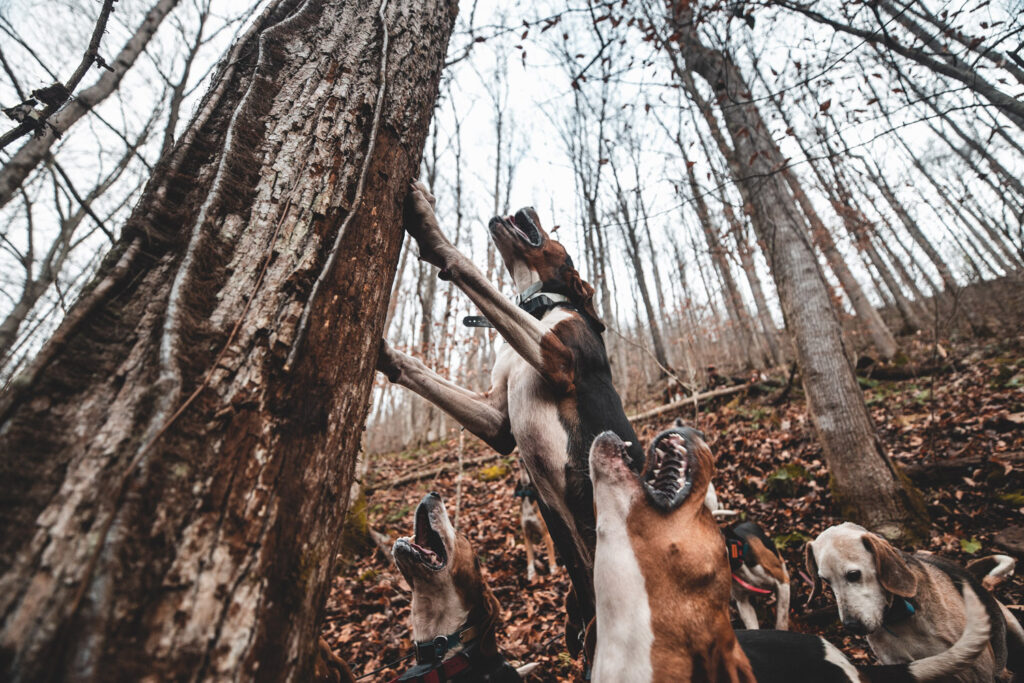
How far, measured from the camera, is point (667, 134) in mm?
15172

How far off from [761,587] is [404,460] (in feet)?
39.8

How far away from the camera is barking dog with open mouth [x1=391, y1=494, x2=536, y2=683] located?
9.42ft

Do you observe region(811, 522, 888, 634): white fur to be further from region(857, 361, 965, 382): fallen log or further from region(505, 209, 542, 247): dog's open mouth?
region(857, 361, 965, 382): fallen log

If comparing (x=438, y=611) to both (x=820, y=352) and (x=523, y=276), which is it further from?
(x=820, y=352)

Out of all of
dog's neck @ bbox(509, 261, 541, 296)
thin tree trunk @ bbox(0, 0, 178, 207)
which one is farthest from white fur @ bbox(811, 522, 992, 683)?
→ thin tree trunk @ bbox(0, 0, 178, 207)

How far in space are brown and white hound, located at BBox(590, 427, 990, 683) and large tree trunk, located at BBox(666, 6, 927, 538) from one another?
3.86m

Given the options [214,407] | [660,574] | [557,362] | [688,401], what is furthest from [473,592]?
[688,401]

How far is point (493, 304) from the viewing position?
2.21 meters

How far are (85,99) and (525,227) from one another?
5935mm

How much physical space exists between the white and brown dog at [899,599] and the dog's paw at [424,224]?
3.99 meters

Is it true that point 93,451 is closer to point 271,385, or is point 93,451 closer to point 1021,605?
point 271,385

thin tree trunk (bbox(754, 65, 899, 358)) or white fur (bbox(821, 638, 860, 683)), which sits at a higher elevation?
Result: thin tree trunk (bbox(754, 65, 899, 358))

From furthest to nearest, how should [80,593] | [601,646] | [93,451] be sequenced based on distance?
1. [601,646]
2. [93,451]
3. [80,593]

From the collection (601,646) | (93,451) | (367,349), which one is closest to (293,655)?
(93,451)
